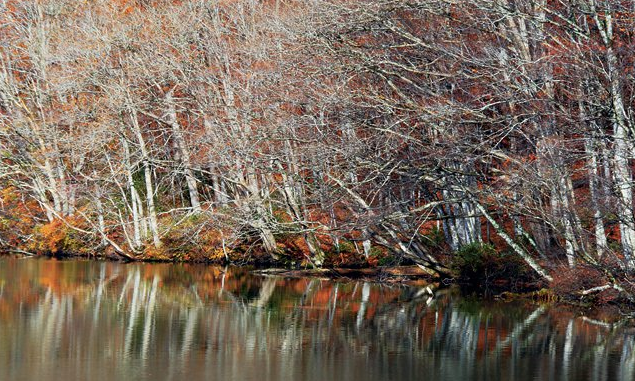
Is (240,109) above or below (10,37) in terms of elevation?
below

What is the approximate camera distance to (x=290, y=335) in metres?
16.8

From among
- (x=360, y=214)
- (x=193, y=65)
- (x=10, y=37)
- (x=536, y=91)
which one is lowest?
(x=360, y=214)

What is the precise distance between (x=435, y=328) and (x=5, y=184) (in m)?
24.8

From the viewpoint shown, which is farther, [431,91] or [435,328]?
[431,91]

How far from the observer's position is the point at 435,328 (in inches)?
704

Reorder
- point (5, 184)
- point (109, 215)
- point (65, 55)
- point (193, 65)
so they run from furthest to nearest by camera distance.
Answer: point (5, 184) → point (109, 215) → point (65, 55) → point (193, 65)

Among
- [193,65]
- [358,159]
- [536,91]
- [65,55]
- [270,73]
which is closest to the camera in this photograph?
[536,91]

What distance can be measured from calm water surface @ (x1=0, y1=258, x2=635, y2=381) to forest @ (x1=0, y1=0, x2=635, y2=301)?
1.90 metres

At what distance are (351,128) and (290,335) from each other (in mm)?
7987

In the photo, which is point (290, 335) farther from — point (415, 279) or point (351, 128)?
point (415, 279)

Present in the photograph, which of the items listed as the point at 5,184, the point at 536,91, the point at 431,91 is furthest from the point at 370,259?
the point at 5,184

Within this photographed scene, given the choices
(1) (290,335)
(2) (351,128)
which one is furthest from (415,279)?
(1) (290,335)

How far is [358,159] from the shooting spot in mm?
22453

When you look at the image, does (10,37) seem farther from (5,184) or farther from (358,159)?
(358,159)
